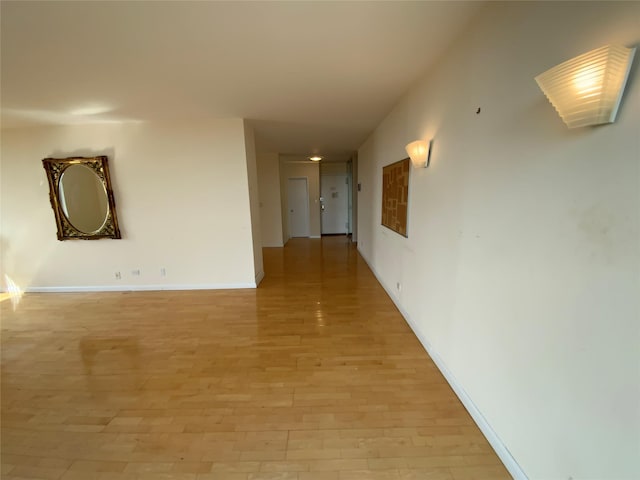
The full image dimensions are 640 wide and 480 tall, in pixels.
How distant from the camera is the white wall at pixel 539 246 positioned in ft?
2.70

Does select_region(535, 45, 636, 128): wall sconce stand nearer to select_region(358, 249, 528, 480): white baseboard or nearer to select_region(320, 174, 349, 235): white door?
select_region(358, 249, 528, 480): white baseboard

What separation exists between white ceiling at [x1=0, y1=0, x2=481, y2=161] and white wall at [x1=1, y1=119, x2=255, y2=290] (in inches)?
21.4

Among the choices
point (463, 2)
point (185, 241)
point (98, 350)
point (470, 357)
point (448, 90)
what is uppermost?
point (463, 2)

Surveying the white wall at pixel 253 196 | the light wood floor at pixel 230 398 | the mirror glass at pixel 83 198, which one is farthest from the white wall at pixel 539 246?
the mirror glass at pixel 83 198

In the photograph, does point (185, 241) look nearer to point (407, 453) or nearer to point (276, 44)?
point (276, 44)

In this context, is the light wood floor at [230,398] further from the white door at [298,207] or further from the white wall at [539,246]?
the white door at [298,207]

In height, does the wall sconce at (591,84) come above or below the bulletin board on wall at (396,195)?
above

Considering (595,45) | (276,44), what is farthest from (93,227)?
(595,45)

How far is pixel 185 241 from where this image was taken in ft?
13.1

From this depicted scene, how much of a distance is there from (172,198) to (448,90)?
383cm

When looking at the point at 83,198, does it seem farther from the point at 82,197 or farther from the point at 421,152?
the point at 421,152

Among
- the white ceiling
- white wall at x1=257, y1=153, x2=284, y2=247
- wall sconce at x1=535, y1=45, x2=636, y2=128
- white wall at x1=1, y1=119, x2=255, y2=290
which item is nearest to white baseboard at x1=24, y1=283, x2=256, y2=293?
white wall at x1=1, y1=119, x2=255, y2=290

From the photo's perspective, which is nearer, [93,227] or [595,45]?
[595,45]

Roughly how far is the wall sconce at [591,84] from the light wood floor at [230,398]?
174cm
